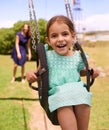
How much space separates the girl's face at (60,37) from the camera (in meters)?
3.61

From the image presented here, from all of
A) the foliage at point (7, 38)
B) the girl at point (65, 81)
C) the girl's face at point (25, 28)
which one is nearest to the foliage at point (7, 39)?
the foliage at point (7, 38)

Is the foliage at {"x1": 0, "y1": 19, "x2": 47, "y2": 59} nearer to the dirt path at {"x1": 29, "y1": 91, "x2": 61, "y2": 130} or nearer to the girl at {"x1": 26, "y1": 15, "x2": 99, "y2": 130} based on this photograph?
the dirt path at {"x1": 29, "y1": 91, "x2": 61, "y2": 130}

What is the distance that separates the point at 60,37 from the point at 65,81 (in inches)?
18.0

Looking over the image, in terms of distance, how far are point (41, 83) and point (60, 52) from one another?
15.8 inches

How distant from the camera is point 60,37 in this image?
3.60 metres

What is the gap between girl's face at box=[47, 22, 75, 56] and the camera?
11.8 feet

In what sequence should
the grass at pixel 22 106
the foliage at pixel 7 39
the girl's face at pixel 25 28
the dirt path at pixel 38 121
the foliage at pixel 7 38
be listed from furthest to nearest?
the foliage at pixel 7 39 → the foliage at pixel 7 38 → the girl's face at pixel 25 28 → the grass at pixel 22 106 → the dirt path at pixel 38 121

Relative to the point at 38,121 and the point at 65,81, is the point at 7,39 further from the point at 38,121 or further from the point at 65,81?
the point at 65,81

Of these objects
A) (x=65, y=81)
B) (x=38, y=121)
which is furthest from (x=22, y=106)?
(x=65, y=81)

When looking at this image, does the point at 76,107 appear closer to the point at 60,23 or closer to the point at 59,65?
the point at 59,65

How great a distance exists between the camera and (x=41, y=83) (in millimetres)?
3562

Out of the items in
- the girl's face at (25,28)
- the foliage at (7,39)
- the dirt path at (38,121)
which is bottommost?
the dirt path at (38,121)

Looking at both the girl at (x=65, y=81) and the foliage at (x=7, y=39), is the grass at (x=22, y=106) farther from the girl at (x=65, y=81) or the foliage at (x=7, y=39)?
A: the foliage at (x=7, y=39)

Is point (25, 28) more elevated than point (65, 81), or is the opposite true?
point (25, 28)
